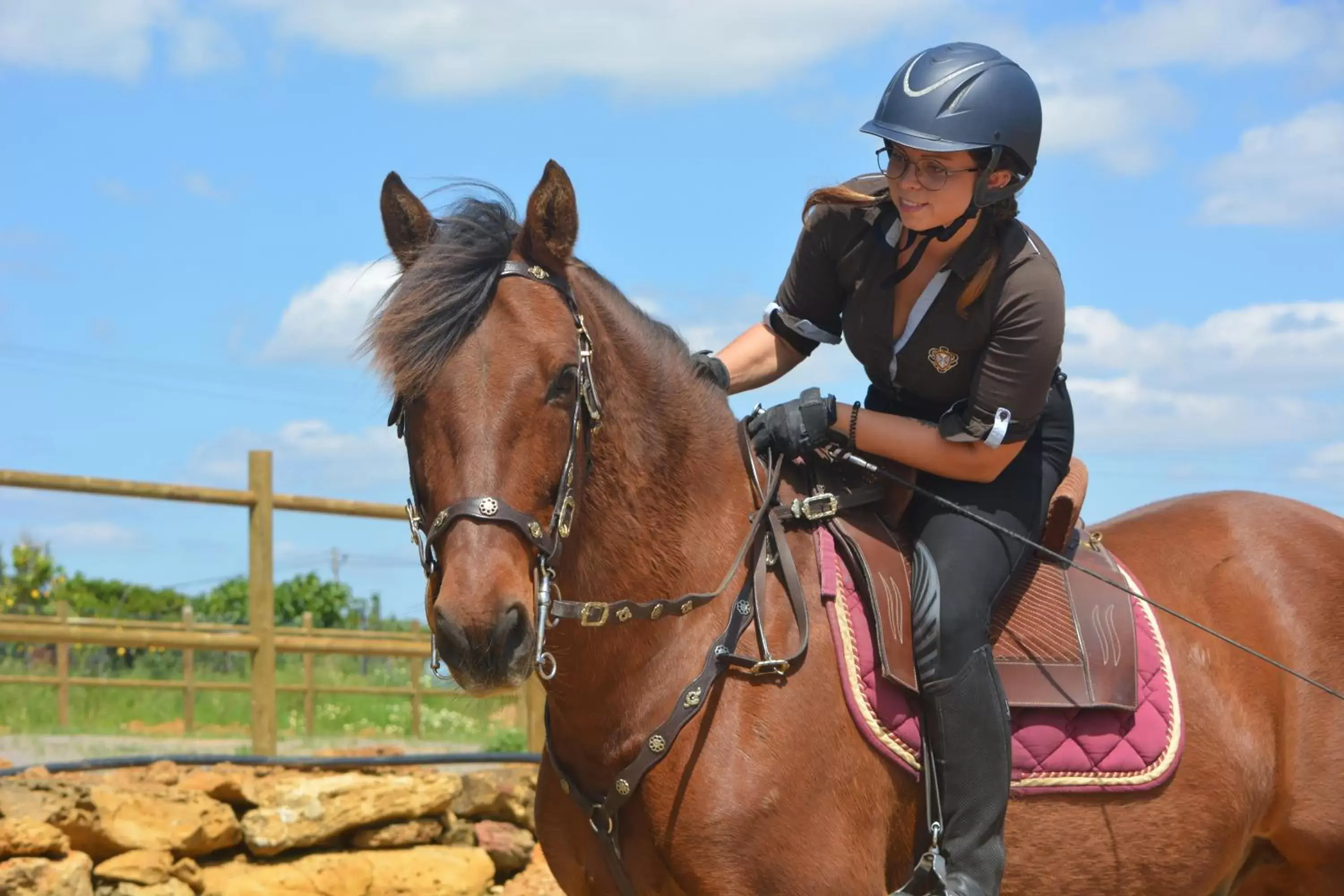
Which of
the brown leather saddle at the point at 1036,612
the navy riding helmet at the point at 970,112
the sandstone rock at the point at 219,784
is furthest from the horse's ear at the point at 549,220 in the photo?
the sandstone rock at the point at 219,784

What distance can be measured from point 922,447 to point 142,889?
4972 mm

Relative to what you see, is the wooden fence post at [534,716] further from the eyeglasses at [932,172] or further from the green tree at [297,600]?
the green tree at [297,600]

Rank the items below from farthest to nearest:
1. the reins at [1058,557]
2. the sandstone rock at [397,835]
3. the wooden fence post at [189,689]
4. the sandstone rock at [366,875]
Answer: the wooden fence post at [189,689], the sandstone rock at [397,835], the sandstone rock at [366,875], the reins at [1058,557]

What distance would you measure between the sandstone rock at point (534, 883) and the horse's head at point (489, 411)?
554 centimetres

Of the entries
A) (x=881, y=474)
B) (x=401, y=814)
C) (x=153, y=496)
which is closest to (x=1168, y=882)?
(x=881, y=474)

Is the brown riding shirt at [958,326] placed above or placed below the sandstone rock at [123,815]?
above

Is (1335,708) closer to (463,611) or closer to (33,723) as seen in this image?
(463,611)

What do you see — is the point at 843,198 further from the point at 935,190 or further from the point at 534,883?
the point at 534,883

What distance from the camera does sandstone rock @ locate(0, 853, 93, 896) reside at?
20.6 ft

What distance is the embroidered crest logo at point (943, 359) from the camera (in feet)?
12.4

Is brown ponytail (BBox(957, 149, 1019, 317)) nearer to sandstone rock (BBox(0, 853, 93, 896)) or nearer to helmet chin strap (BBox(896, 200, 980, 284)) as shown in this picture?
helmet chin strap (BBox(896, 200, 980, 284))

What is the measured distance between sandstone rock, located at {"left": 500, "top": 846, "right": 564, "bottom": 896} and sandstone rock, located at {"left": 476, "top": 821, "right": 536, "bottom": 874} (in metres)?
0.07

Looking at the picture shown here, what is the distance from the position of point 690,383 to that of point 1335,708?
7.53ft

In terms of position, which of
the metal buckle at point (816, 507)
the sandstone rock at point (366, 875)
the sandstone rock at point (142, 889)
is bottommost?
the sandstone rock at point (366, 875)
